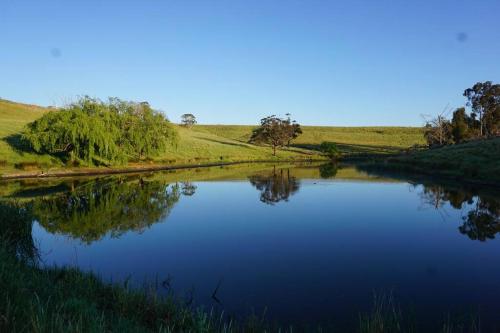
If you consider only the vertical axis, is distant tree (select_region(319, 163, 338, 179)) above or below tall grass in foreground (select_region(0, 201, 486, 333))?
below

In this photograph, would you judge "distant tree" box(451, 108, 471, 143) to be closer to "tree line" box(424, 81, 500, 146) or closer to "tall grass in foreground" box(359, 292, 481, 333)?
"tree line" box(424, 81, 500, 146)

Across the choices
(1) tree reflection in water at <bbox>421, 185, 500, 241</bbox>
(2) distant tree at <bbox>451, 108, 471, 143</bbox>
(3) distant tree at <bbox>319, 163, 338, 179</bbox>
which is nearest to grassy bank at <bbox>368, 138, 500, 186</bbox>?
(1) tree reflection in water at <bbox>421, 185, 500, 241</bbox>

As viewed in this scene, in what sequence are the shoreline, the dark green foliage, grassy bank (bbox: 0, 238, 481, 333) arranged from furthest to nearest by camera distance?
the dark green foliage → the shoreline → grassy bank (bbox: 0, 238, 481, 333)

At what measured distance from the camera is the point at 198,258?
1575cm

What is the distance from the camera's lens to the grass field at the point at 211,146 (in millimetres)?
52094

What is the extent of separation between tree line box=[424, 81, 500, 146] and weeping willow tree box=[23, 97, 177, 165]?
51.2 m

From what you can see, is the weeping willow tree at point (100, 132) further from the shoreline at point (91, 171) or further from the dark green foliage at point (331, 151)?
the dark green foliage at point (331, 151)

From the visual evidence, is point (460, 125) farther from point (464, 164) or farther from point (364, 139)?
point (364, 139)

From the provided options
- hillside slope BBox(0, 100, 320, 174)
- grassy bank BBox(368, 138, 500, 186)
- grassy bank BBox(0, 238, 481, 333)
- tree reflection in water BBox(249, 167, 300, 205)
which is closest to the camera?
grassy bank BBox(0, 238, 481, 333)

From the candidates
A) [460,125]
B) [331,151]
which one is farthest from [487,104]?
[331,151]

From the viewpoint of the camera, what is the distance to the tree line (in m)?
73.3

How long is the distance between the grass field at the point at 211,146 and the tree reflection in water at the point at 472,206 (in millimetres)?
42215

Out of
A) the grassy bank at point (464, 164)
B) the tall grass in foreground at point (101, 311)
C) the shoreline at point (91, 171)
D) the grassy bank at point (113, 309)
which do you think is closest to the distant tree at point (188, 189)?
the shoreline at point (91, 171)

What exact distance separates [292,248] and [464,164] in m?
35.0
